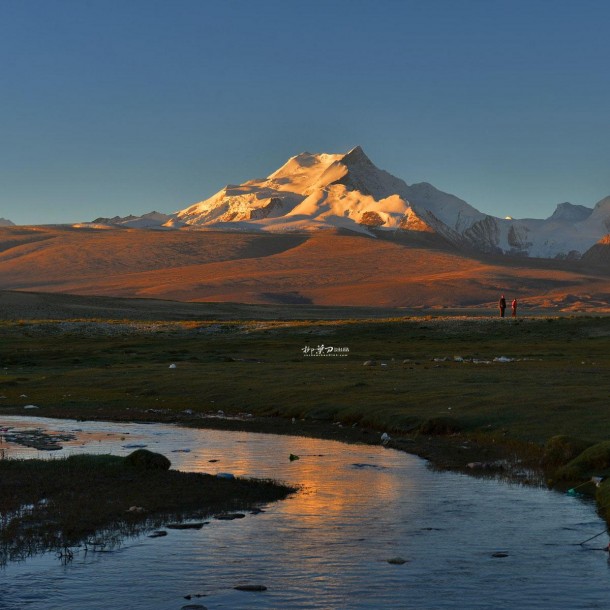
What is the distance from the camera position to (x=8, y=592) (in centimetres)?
1658

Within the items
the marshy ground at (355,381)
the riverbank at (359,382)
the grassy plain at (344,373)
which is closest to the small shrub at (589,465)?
the marshy ground at (355,381)

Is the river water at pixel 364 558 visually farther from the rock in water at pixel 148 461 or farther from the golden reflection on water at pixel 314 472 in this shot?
the rock in water at pixel 148 461

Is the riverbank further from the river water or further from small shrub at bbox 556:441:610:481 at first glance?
the river water

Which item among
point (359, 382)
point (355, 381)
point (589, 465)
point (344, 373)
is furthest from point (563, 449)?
point (344, 373)

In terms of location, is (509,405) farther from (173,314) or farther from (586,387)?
(173,314)

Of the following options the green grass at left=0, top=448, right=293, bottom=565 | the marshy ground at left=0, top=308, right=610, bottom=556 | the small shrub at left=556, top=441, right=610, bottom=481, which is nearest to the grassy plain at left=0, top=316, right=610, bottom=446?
the marshy ground at left=0, top=308, right=610, bottom=556

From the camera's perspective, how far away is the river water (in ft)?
54.1

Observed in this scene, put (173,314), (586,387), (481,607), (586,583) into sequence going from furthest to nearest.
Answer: (173,314) < (586,387) < (586,583) < (481,607)

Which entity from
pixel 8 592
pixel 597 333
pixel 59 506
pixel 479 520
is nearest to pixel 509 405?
pixel 479 520

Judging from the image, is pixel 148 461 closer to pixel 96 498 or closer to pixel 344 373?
pixel 96 498

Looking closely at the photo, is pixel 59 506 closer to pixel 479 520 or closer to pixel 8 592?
pixel 8 592

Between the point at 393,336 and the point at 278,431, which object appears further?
the point at 393,336

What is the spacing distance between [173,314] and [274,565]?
4803 inches

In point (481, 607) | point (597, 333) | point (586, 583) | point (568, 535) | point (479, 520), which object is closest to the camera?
point (481, 607)
